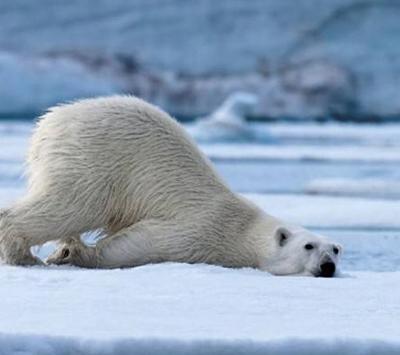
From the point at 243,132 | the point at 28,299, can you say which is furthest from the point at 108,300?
the point at 243,132

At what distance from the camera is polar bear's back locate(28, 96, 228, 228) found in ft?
11.6

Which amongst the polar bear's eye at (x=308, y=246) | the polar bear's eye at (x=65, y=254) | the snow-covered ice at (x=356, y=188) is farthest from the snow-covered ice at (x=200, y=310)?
the snow-covered ice at (x=356, y=188)

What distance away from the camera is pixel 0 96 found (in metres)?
14.0

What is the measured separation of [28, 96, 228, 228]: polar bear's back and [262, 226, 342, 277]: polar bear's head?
0.99 ft

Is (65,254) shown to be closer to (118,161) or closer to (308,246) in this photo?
(118,161)

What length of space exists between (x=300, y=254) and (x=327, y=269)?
12 cm

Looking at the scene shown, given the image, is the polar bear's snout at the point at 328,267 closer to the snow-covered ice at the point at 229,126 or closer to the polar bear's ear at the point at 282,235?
the polar bear's ear at the point at 282,235

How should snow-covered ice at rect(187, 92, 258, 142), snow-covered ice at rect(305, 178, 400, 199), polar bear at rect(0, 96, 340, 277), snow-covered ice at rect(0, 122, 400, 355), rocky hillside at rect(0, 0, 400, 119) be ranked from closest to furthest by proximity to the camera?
snow-covered ice at rect(0, 122, 400, 355) < polar bear at rect(0, 96, 340, 277) < snow-covered ice at rect(305, 178, 400, 199) < snow-covered ice at rect(187, 92, 258, 142) < rocky hillside at rect(0, 0, 400, 119)

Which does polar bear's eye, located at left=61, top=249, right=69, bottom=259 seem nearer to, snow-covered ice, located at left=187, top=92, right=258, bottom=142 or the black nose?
the black nose

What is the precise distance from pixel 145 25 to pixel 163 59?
0.50 m

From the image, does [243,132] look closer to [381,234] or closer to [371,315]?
[381,234]

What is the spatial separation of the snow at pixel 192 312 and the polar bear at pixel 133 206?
1.29 ft

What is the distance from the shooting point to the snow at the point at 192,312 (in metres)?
2.04

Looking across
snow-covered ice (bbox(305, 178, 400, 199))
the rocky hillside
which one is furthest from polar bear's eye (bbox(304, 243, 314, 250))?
the rocky hillside
